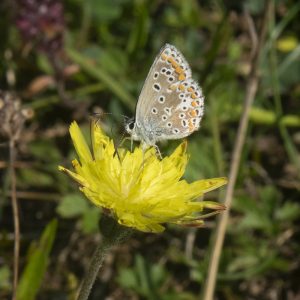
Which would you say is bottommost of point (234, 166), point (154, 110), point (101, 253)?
point (234, 166)

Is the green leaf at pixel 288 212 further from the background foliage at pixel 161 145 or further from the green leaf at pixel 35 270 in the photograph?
the green leaf at pixel 35 270

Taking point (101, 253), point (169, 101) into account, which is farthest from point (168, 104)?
point (101, 253)

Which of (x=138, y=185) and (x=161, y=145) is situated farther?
(x=161, y=145)

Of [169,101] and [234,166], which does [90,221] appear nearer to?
[234,166]

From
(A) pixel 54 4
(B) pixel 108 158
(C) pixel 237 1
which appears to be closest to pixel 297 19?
(C) pixel 237 1

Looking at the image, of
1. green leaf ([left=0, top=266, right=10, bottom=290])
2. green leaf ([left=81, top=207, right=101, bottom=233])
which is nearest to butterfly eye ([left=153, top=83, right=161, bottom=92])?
green leaf ([left=81, top=207, right=101, bottom=233])

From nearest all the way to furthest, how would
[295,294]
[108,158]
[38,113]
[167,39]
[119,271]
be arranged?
[108,158] < [119,271] < [295,294] < [38,113] < [167,39]

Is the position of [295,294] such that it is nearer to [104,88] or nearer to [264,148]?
[264,148]

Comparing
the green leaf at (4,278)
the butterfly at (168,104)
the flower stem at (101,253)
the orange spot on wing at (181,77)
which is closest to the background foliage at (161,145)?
the green leaf at (4,278)

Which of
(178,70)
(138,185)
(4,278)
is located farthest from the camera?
(4,278)
